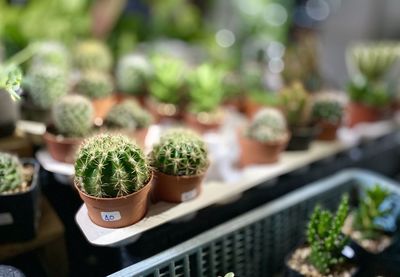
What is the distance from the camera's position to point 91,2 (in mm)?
2270

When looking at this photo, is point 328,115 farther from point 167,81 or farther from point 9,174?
point 9,174

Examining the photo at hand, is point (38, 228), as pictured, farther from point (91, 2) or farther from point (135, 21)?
point (135, 21)

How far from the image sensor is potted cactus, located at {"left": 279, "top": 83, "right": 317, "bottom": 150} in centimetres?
160

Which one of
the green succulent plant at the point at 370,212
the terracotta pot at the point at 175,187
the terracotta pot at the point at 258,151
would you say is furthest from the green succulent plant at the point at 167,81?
the green succulent plant at the point at 370,212

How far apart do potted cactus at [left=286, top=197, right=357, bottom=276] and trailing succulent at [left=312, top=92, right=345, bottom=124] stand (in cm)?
52

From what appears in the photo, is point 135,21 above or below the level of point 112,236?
above

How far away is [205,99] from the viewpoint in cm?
166

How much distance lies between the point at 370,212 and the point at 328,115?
451 mm

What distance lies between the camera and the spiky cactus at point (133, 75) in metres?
1.81

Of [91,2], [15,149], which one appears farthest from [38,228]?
[91,2]

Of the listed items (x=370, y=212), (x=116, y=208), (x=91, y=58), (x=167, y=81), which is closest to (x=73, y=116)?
(x=116, y=208)

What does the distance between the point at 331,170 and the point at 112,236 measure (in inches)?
46.2

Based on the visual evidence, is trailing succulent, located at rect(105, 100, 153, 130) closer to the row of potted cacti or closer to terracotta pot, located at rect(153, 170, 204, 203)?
terracotta pot, located at rect(153, 170, 204, 203)

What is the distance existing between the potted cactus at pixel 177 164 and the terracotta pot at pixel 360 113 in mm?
1004
